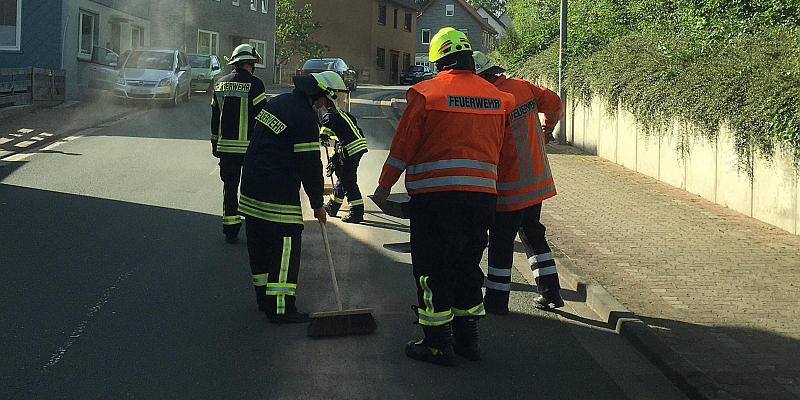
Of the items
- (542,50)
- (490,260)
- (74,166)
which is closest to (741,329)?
(490,260)

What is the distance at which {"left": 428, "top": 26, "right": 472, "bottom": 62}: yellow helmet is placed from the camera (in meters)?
5.46

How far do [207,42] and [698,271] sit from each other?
1420 inches

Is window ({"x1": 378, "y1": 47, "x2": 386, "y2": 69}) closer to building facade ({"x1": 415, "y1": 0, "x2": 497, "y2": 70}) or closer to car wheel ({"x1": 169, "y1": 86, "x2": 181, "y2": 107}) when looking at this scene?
building facade ({"x1": 415, "y1": 0, "x2": 497, "y2": 70})

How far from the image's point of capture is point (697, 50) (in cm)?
1302

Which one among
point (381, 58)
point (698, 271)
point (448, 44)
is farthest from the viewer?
point (381, 58)

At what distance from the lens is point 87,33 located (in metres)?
28.8

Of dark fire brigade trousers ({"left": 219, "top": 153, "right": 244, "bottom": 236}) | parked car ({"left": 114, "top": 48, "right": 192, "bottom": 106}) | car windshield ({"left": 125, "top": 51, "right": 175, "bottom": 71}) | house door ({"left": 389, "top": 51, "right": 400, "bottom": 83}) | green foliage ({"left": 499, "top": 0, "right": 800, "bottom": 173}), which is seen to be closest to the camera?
dark fire brigade trousers ({"left": 219, "top": 153, "right": 244, "bottom": 236})

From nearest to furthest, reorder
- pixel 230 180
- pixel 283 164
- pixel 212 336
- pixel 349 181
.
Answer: pixel 212 336 < pixel 283 164 < pixel 230 180 < pixel 349 181

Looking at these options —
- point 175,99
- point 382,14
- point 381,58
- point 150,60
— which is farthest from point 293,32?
point 175,99

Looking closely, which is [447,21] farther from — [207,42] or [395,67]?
[207,42]

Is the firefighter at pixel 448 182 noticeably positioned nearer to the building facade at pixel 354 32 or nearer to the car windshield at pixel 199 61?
the car windshield at pixel 199 61

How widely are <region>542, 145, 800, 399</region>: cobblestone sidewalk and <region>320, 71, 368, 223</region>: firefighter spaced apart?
7.28 feet

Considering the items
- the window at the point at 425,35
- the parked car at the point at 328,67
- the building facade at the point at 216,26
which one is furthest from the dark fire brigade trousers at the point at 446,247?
the window at the point at 425,35

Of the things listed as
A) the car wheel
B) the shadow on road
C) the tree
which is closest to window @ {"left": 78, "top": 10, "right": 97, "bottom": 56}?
the car wheel
